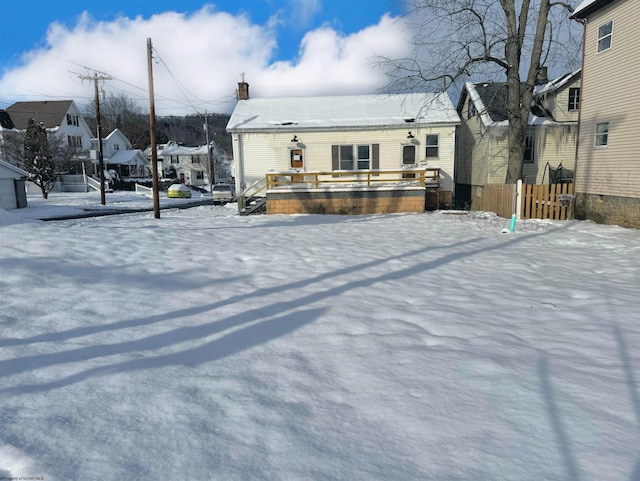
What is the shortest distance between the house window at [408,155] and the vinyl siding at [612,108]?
8219 mm

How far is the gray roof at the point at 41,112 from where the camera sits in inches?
1948

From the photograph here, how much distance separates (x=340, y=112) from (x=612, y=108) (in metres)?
13.3

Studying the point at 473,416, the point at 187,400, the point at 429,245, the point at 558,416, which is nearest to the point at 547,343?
the point at 558,416

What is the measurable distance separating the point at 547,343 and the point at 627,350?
665 millimetres

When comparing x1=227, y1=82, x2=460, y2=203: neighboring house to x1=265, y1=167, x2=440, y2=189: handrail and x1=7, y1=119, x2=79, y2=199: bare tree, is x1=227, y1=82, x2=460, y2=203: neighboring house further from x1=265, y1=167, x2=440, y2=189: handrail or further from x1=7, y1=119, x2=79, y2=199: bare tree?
x1=7, y1=119, x2=79, y2=199: bare tree

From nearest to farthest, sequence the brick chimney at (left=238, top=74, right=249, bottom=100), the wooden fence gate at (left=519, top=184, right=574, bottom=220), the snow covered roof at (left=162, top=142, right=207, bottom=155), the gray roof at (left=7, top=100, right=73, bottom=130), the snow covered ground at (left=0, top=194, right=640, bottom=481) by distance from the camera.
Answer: the snow covered ground at (left=0, top=194, right=640, bottom=481), the wooden fence gate at (left=519, top=184, right=574, bottom=220), the brick chimney at (left=238, top=74, right=249, bottom=100), the gray roof at (left=7, top=100, right=73, bottom=130), the snow covered roof at (left=162, top=142, right=207, bottom=155)

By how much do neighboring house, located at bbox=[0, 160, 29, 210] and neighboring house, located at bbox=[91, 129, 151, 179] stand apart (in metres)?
26.2

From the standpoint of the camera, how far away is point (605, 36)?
1382 centimetres

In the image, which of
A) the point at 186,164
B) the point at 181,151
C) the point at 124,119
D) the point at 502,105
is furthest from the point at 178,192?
the point at 124,119

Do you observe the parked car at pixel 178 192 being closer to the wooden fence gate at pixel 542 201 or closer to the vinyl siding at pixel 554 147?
the vinyl siding at pixel 554 147

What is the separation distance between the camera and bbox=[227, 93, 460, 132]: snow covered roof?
21719 millimetres

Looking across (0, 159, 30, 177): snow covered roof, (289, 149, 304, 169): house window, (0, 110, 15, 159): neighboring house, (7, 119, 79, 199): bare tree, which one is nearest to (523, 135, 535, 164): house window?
(289, 149, 304, 169): house window

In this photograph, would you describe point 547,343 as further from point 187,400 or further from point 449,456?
point 187,400

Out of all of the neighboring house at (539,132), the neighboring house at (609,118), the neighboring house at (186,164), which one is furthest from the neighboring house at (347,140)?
the neighboring house at (186,164)
